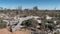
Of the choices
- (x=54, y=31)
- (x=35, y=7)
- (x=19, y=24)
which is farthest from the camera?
(x=35, y=7)

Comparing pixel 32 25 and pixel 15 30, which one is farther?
pixel 32 25

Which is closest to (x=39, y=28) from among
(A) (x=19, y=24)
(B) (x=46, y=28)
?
(B) (x=46, y=28)

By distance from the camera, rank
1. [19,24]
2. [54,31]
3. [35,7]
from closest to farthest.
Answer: [54,31]
[19,24]
[35,7]

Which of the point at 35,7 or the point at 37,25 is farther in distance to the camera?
the point at 35,7

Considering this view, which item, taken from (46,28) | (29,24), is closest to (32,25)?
(29,24)

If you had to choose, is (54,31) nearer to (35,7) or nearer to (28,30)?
(28,30)

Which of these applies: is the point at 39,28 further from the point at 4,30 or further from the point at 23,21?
the point at 4,30

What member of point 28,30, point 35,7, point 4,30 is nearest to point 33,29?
point 28,30
